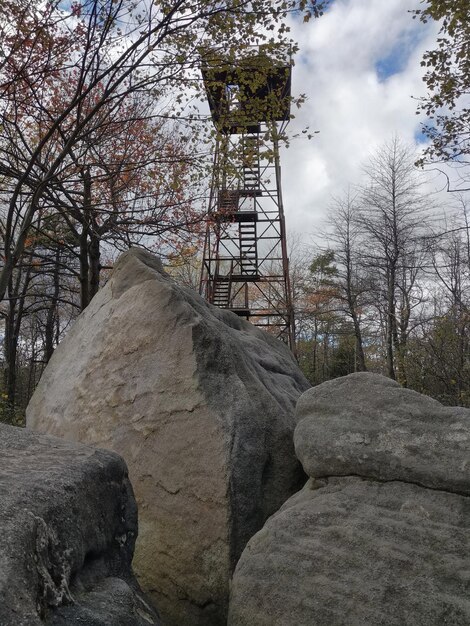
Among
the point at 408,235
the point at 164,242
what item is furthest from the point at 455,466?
the point at 408,235

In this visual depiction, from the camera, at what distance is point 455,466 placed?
2.86m

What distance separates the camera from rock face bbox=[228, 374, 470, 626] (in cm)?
259

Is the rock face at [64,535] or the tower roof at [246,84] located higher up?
the tower roof at [246,84]

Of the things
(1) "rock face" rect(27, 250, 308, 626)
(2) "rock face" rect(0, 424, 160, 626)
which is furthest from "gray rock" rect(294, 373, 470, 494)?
(2) "rock face" rect(0, 424, 160, 626)

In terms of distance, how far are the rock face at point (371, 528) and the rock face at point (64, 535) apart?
903 mm

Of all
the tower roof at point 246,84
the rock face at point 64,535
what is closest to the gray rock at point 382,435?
the rock face at point 64,535

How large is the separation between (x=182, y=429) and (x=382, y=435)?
1.36 m

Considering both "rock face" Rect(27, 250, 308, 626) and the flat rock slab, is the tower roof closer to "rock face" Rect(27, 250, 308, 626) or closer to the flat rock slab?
"rock face" Rect(27, 250, 308, 626)

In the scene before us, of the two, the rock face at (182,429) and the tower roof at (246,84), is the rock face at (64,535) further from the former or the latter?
the tower roof at (246,84)

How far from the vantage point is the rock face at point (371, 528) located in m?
2.59

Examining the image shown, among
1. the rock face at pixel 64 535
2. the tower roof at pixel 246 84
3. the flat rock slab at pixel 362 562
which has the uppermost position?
the tower roof at pixel 246 84

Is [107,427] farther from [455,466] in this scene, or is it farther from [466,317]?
[466,317]

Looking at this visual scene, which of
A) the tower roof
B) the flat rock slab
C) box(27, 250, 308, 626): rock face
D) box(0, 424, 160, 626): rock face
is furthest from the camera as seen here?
the tower roof

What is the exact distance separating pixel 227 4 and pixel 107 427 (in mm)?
4296
